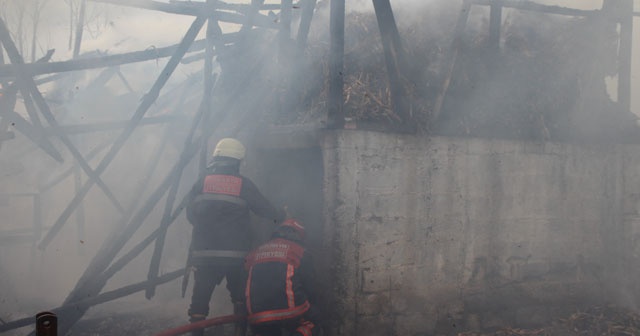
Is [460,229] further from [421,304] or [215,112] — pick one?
[215,112]

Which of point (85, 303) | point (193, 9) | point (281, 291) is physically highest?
point (193, 9)

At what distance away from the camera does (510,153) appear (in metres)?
5.82

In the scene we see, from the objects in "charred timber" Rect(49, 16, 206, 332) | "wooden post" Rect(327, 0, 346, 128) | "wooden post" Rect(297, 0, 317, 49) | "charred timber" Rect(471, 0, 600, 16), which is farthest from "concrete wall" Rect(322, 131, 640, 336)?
"charred timber" Rect(49, 16, 206, 332)

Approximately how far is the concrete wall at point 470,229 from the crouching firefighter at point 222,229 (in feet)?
3.28

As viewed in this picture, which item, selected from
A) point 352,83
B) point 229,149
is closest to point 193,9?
point 229,149

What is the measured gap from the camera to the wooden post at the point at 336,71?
4.83 m

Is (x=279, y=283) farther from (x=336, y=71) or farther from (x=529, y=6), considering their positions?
(x=529, y=6)

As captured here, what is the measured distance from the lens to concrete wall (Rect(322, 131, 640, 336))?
15.8 ft

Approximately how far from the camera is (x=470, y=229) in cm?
555

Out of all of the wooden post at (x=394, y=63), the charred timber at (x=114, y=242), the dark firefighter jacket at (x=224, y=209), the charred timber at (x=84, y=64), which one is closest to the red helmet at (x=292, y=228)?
the dark firefighter jacket at (x=224, y=209)

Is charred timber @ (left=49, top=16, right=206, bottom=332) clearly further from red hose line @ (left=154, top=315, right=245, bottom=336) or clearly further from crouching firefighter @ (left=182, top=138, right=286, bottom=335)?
red hose line @ (left=154, top=315, right=245, bottom=336)

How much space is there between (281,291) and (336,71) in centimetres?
235

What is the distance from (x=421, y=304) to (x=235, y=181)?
2512 mm

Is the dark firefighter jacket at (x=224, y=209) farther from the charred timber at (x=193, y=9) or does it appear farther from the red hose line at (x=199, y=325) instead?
the charred timber at (x=193, y=9)
